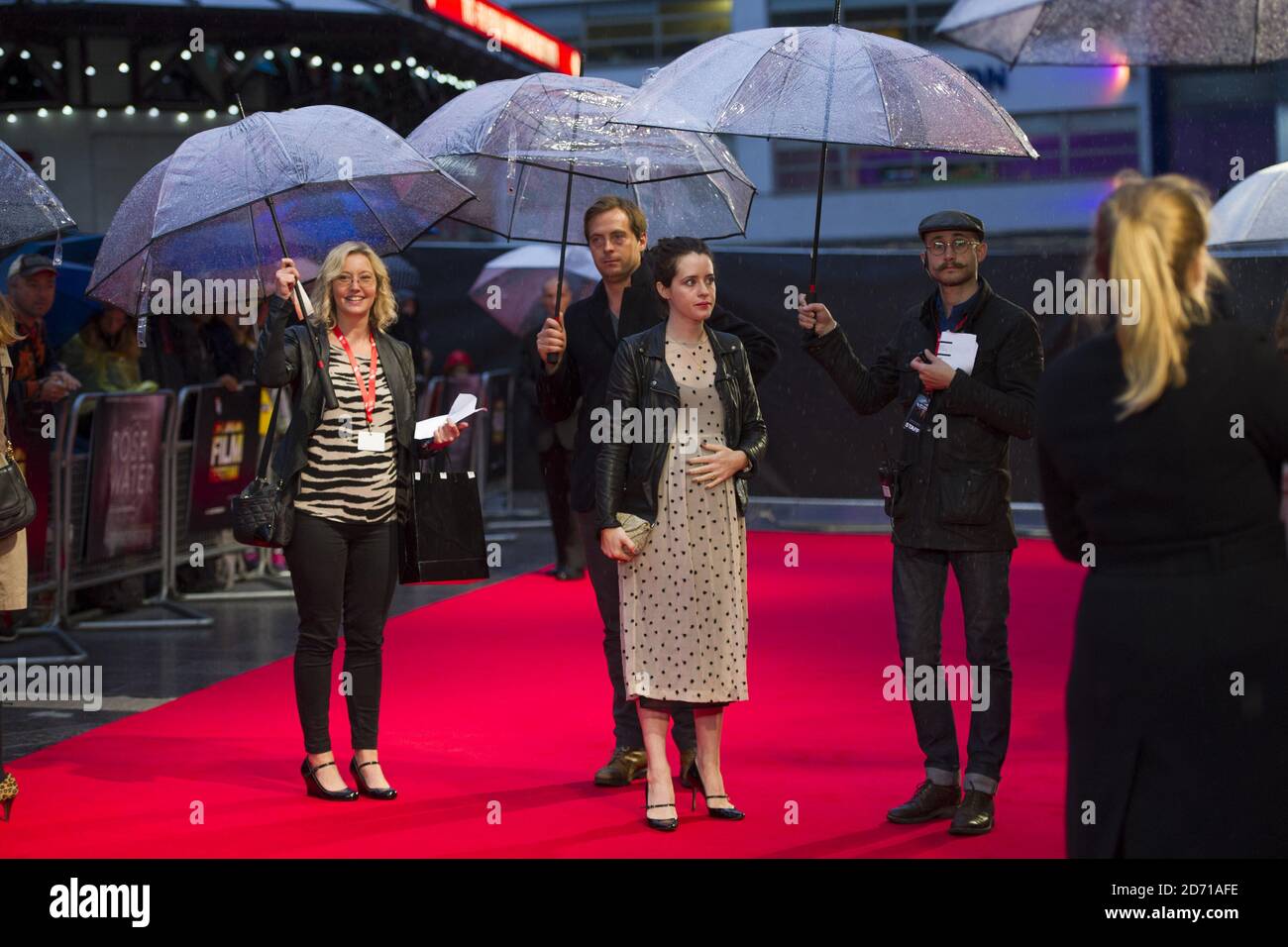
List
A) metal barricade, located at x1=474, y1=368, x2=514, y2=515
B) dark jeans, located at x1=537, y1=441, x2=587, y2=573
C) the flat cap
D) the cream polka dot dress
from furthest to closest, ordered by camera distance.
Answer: metal barricade, located at x1=474, y1=368, x2=514, y2=515 → dark jeans, located at x1=537, y1=441, x2=587, y2=573 → the cream polka dot dress → the flat cap

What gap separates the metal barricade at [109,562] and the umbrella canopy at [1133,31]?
5.52 metres

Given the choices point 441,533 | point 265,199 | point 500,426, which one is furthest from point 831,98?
point 500,426

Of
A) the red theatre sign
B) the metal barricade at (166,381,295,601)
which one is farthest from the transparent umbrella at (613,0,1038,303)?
the red theatre sign

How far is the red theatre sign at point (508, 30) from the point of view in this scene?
56.6 ft

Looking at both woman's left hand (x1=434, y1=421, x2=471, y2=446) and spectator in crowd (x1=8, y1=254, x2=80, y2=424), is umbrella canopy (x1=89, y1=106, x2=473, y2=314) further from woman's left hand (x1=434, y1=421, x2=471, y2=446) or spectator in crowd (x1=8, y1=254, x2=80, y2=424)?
spectator in crowd (x1=8, y1=254, x2=80, y2=424)

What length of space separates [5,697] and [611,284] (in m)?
3.71

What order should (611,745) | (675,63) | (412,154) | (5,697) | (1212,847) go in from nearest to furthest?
(1212,847) → (675,63) → (412,154) → (611,745) → (5,697)

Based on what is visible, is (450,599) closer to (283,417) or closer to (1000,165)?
(283,417)

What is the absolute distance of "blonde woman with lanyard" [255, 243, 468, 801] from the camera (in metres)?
5.68

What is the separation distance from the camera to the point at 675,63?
5.66 meters

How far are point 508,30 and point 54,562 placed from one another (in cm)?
1184

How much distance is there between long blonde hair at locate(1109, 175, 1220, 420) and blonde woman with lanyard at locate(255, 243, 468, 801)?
3.20m
